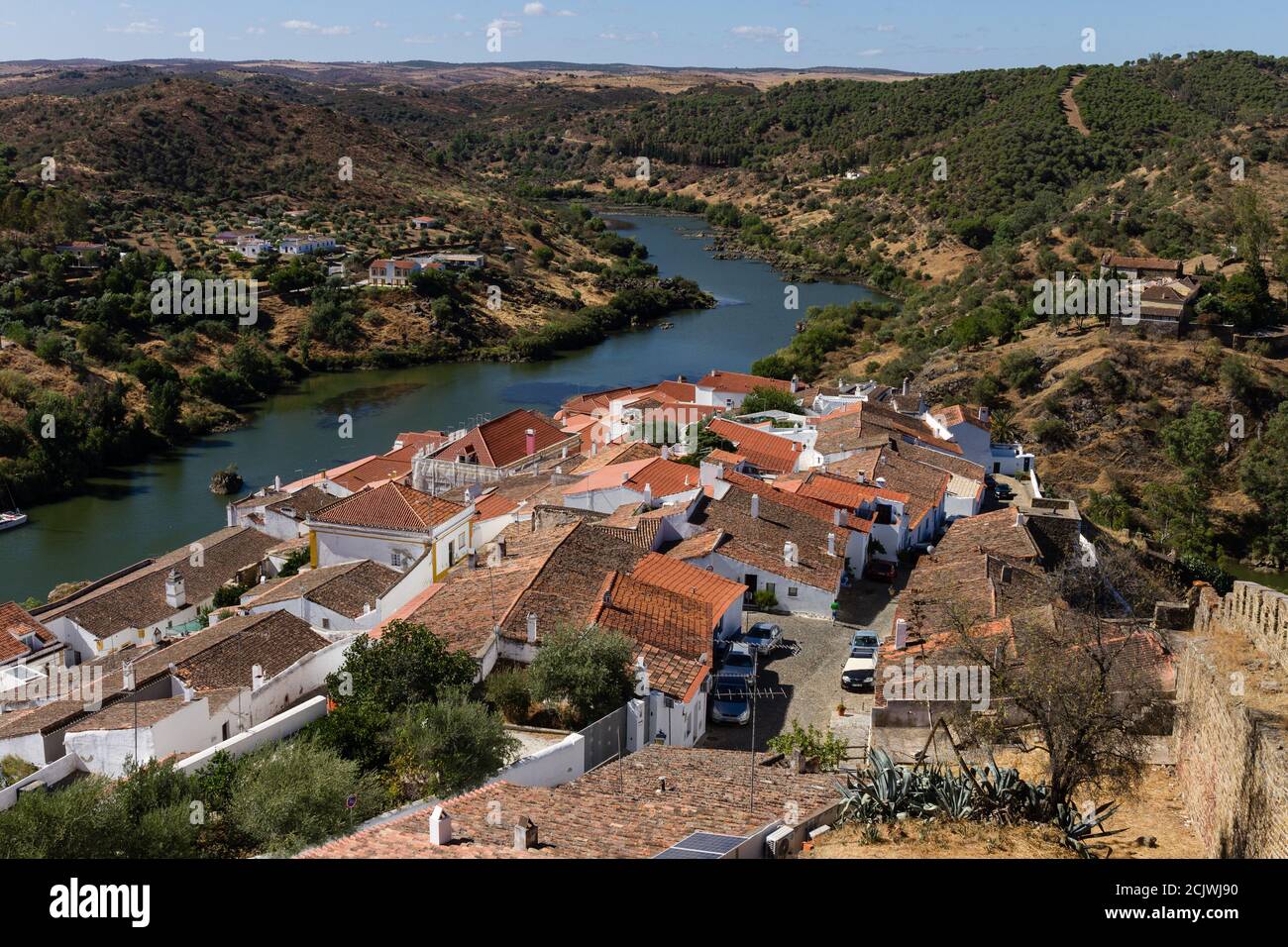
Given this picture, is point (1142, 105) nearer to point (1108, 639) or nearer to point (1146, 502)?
point (1146, 502)

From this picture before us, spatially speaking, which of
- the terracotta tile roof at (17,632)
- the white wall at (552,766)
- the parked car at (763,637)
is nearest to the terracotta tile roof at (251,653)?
the white wall at (552,766)

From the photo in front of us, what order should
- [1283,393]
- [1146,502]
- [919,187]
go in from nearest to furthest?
1. [1146,502]
2. [1283,393]
3. [919,187]

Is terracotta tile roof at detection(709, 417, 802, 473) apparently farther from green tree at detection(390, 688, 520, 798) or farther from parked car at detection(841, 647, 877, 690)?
green tree at detection(390, 688, 520, 798)

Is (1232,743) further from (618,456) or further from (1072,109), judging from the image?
(1072,109)

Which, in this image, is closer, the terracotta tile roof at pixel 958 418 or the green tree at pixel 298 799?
the green tree at pixel 298 799

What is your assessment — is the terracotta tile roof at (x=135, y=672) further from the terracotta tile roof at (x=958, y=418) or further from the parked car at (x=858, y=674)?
the terracotta tile roof at (x=958, y=418)
